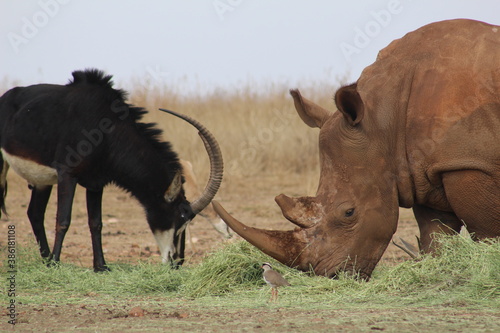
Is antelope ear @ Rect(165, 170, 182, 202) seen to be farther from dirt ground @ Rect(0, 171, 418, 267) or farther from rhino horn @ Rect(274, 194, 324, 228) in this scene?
rhino horn @ Rect(274, 194, 324, 228)

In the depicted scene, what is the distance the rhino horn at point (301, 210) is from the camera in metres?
6.04

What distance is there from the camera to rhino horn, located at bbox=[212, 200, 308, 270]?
600 cm

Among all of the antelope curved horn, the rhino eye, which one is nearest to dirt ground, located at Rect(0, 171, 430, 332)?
the antelope curved horn

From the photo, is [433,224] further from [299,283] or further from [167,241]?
[167,241]

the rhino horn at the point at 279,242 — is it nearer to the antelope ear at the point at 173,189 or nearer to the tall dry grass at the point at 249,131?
the antelope ear at the point at 173,189

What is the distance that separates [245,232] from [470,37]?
88.9 inches

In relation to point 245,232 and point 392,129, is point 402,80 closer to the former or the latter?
point 392,129

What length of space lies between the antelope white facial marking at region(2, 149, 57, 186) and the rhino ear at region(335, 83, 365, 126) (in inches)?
141

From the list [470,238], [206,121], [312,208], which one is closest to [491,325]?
[470,238]

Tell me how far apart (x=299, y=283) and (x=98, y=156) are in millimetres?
3145

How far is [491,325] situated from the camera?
4781 millimetres

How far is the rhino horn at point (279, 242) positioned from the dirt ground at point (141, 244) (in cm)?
61

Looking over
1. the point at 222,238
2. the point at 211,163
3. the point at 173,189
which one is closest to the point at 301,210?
the point at 211,163

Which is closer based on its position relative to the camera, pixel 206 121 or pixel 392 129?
pixel 392 129
